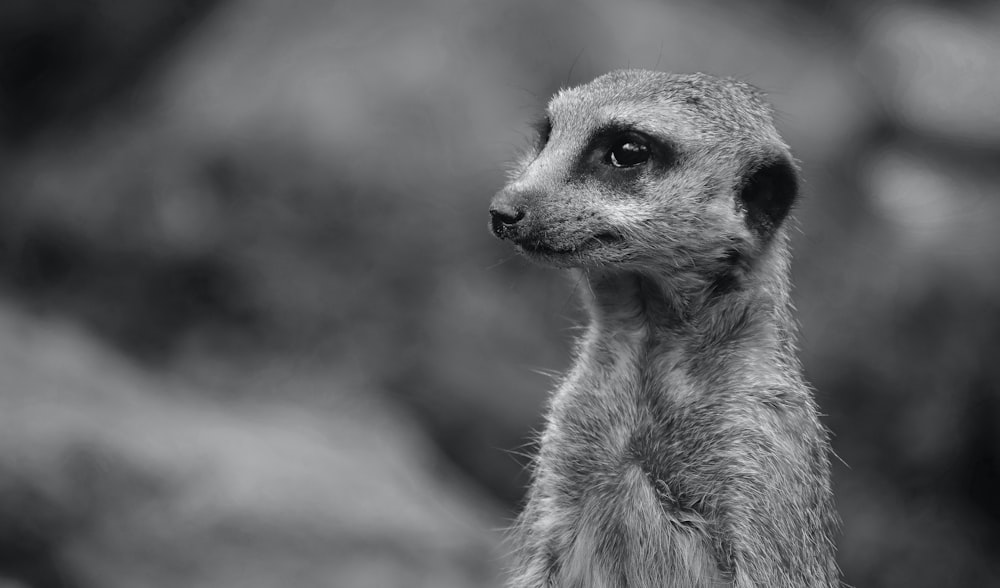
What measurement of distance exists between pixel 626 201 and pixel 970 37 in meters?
6.48

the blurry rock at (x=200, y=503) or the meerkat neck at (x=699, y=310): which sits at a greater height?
the blurry rock at (x=200, y=503)

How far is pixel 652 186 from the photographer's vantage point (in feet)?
9.07

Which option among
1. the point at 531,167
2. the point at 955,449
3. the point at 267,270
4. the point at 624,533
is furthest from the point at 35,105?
the point at 955,449

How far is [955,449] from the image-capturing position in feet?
21.9

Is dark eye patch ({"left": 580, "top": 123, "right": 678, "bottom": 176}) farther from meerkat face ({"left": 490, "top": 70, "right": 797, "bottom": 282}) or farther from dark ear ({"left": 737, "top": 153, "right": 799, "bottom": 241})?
dark ear ({"left": 737, "top": 153, "right": 799, "bottom": 241})

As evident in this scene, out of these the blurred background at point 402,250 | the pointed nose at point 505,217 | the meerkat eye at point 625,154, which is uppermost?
the blurred background at point 402,250

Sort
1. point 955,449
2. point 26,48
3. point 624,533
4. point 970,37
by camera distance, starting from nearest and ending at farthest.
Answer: point 624,533 → point 955,449 → point 26,48 → point 970,37

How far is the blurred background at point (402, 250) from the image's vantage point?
6.03 meters

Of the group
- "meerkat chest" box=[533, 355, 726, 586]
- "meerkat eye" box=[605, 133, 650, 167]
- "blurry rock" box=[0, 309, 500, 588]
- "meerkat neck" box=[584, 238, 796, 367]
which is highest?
"blurry rock" box=[0, 309, 500, 588]

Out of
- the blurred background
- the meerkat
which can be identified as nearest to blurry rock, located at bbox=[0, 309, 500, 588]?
the blurred background

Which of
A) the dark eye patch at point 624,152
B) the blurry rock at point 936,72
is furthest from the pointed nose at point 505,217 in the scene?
the blurry rock at point 936,72

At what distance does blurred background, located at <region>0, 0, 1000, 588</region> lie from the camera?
6.03 meters

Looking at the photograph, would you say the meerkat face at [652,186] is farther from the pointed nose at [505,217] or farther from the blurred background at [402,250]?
the blurred background at [402,250]

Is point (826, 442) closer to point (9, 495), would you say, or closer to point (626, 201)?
point (626, 201)
